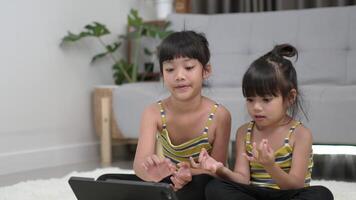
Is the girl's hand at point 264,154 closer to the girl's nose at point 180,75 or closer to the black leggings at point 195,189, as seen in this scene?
the black leggings at point 195,189

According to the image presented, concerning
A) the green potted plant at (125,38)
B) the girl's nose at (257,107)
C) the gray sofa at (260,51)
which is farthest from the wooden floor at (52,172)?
the girl's nose at (257,107)

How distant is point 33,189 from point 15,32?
101 centimetres

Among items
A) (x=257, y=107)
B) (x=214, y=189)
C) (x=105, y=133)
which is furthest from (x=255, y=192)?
(x=105, y=133)

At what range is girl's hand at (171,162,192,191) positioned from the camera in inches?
48.4

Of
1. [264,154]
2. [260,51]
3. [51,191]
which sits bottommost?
[51,191]

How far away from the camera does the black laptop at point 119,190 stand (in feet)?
3.54

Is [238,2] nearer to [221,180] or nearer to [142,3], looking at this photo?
[142,3]

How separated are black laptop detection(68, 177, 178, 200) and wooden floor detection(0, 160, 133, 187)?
121 centimetres

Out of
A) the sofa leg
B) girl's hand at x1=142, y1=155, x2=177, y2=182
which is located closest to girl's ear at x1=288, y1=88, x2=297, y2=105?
girl's hand at x1=142, y1=155, x2=177, y2=182

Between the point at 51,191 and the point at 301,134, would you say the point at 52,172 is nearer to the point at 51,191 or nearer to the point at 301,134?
the point at 51,191

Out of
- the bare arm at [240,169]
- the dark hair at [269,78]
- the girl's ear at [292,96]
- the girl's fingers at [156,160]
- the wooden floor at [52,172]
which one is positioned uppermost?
the dark hair at [269,78]

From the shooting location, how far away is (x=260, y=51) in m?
2.79

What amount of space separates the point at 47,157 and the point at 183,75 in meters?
1.68

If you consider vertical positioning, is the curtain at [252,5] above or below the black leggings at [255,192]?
above
